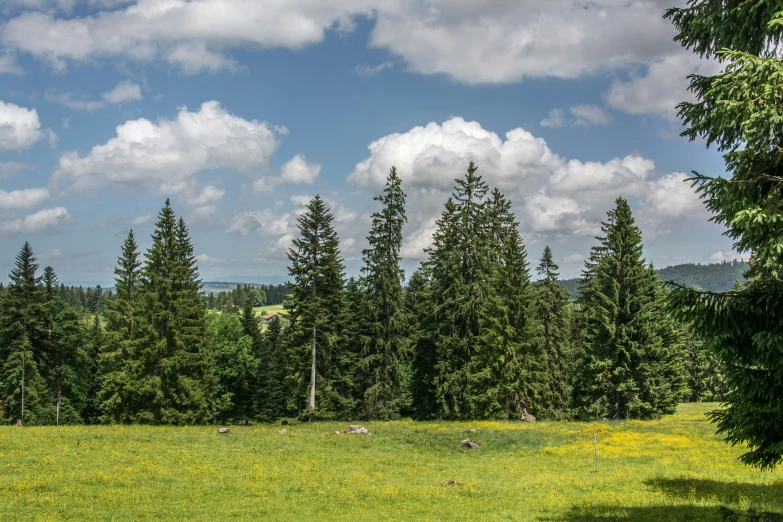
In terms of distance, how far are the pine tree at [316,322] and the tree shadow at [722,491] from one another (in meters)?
26.1

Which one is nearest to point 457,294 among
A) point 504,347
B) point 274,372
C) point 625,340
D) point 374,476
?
point 504,347

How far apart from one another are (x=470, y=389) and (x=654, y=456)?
16.9m

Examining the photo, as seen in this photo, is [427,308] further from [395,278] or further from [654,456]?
[654,456]

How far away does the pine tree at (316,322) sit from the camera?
4166 centimetres

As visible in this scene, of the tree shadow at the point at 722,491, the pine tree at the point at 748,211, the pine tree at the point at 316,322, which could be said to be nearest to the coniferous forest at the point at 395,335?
the pine tree at the point at 316,322

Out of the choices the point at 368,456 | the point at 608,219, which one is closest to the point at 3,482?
the point at 368,456

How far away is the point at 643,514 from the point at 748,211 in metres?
11.8

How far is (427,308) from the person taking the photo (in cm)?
4600

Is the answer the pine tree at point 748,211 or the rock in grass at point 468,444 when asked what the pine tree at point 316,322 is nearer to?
the rock in grass at point 468,444

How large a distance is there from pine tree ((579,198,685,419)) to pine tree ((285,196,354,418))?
20102 mm

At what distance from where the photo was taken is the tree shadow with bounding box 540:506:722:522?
15453 mm

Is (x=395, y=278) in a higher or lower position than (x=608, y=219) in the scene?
lower

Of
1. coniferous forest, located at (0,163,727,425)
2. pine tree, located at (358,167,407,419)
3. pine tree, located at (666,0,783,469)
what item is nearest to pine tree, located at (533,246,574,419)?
coniferous forest, located at (0,163,727,425)

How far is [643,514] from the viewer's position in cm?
1608
